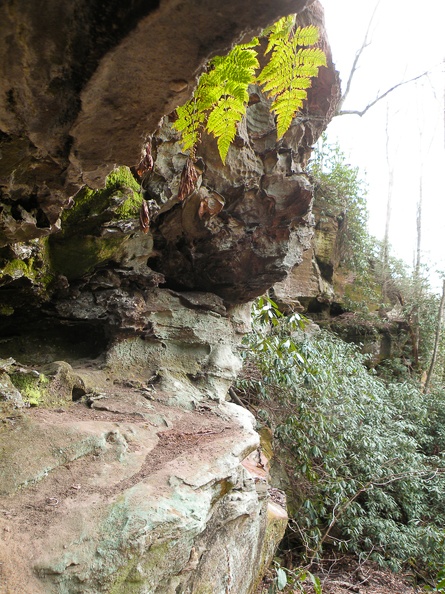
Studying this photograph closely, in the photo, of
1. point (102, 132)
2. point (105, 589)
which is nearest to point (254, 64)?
point (102, 132)

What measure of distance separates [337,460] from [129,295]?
4.49m

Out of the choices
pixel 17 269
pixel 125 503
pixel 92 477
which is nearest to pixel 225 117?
pixel 125 503

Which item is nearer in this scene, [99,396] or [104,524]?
[104,524]

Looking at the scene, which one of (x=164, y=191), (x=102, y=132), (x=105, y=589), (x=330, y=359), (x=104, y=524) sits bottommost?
(x=105, y=589)

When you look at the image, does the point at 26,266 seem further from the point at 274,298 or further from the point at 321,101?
the point at 274,298

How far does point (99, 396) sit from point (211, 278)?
6.87 ft

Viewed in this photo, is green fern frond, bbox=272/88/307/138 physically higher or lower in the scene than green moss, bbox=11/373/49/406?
higher

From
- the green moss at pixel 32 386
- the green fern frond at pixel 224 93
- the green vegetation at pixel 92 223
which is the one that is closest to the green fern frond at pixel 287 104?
the green fern frond at pixel 224 93

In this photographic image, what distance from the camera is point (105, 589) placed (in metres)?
1.85

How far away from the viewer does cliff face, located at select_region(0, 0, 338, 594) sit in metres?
1.10

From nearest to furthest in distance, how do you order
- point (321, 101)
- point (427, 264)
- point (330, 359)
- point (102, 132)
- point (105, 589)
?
point (102, 132), point (105, 589), point (321, 101), point (330, 359), point (427, 264)

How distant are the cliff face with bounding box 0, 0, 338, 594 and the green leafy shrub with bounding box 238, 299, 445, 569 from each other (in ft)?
4.39

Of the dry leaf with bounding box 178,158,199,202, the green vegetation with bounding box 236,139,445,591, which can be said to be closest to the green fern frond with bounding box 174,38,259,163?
the dry leaf with bounding box 178,158,199,202

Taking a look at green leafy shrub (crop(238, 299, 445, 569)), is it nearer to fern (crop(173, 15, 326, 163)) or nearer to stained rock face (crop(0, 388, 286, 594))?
stained rock face (crop(0, 388, 286, 594))
